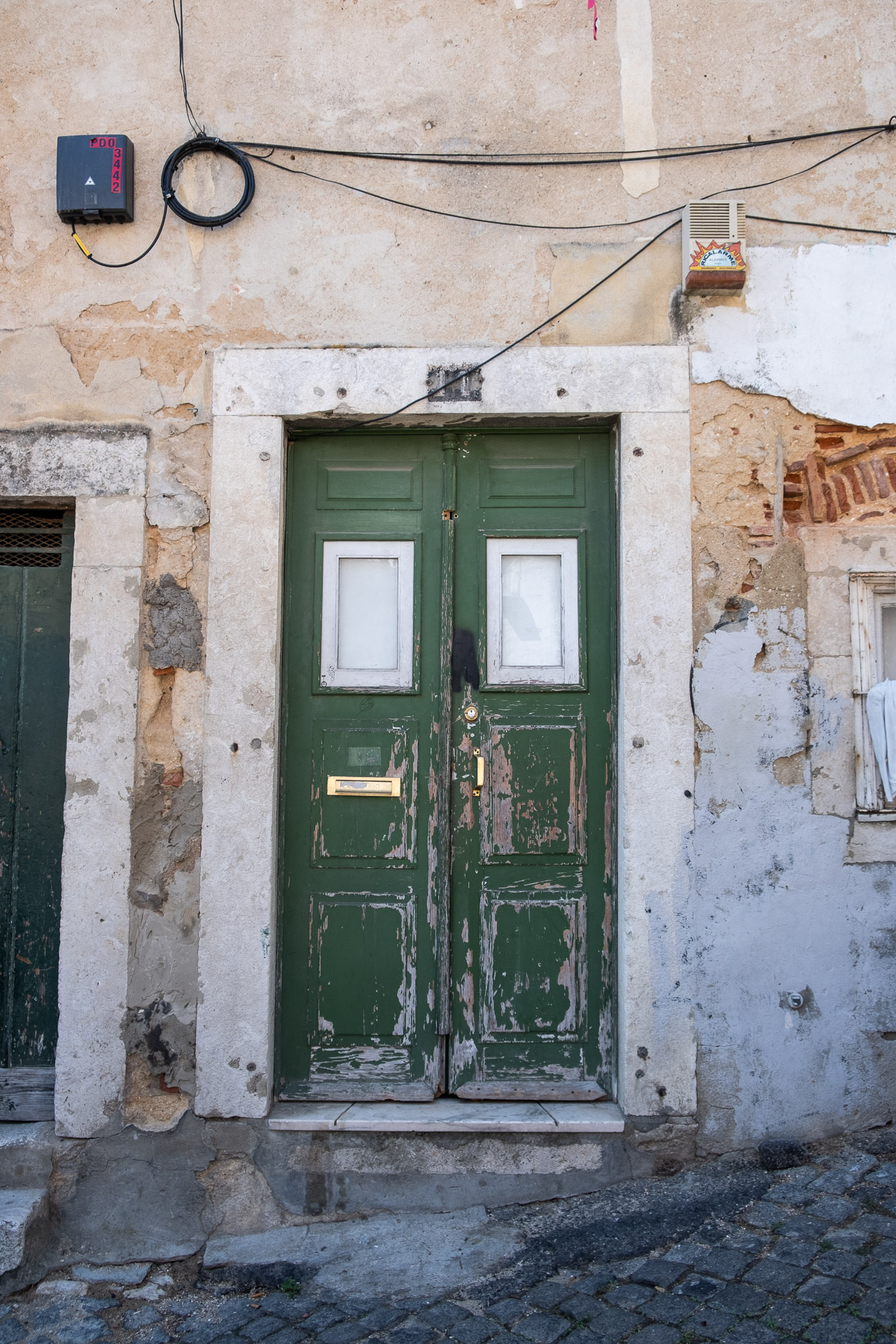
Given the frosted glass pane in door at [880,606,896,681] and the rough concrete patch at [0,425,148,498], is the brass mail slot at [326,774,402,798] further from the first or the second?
the frosted glass pane in door at [880,606,896,681]

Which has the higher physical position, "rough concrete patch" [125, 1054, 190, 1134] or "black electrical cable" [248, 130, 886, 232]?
"black electrical cable" [248, 130, 886, 232]

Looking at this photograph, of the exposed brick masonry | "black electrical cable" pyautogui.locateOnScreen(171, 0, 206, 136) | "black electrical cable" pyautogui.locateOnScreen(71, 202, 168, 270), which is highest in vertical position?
"black electrical cable" pyautogui.locateOnScreen(171, 0, 206, 136)

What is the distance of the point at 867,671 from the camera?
3.51 metres

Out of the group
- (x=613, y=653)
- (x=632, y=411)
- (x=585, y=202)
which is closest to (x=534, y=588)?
(x=613, y=653)

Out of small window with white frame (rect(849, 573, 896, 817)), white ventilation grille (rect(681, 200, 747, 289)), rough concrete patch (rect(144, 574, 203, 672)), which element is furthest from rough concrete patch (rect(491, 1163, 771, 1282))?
white ventilation grille (rect(681, 200, 747, 289))

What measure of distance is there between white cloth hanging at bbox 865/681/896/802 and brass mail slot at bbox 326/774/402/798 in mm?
1775

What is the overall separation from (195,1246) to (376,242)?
12.1 feet

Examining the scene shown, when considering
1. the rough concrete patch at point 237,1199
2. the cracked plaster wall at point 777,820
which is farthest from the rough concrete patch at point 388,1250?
the cracked plaster wall at point 777,820

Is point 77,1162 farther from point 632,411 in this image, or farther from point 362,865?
point 632,411

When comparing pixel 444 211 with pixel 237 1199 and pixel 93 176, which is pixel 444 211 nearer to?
pixel 93 176

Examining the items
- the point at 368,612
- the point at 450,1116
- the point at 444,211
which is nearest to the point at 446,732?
the point at 368,612

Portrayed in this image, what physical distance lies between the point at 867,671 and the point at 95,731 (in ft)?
9.44

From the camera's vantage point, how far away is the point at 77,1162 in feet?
10.9

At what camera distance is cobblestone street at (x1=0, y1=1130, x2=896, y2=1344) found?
2.62 meters
